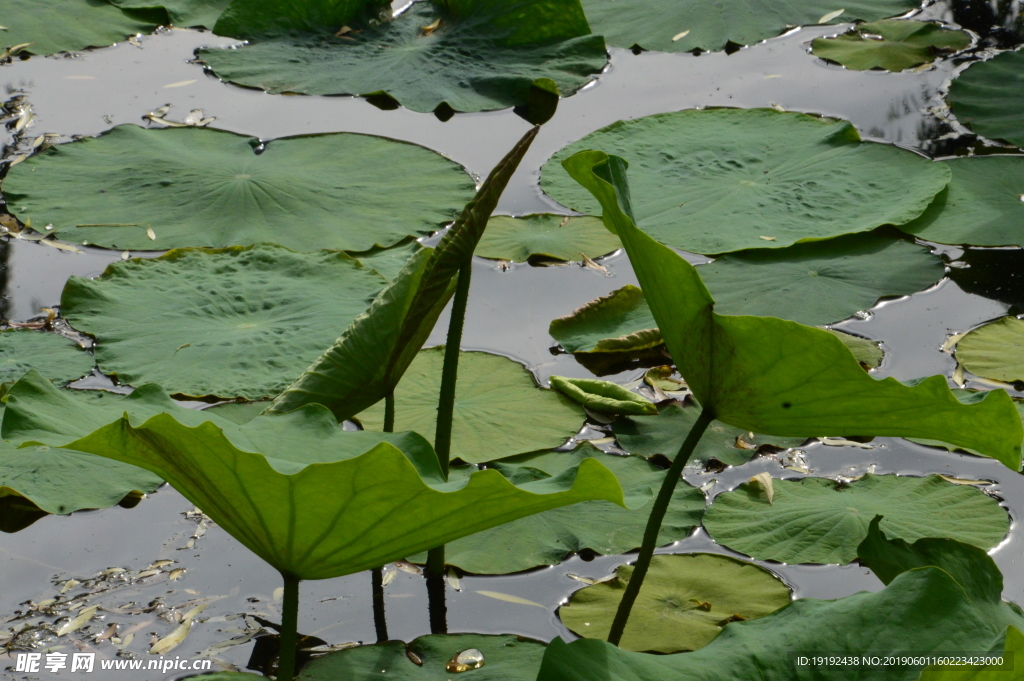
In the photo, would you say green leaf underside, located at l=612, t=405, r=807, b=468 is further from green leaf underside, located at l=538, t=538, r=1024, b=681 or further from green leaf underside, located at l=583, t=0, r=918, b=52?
green leaf underside, located at l=583, t=0, r=918, b=52

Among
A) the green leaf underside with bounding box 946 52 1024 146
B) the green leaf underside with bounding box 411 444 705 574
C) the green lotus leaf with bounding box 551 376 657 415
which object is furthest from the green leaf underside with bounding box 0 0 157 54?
the green leaf underside with bounding box 946 52 1024 146

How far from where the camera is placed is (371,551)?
3.89 feet

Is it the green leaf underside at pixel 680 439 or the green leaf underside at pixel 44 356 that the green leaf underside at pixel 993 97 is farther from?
the green leaf underside at pixel 44 356

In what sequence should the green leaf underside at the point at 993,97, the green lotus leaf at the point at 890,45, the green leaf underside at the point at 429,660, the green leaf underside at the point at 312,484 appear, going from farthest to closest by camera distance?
the green lotus leaf at the point at 890,45 → the green leaf underside at the point at 993,97 → the green leaf underside at the point at 429,660 → the green leaf underside at the point at 312,484

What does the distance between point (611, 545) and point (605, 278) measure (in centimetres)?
93

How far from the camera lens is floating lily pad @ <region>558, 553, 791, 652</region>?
1.55 m

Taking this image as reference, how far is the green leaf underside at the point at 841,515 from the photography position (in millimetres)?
1727

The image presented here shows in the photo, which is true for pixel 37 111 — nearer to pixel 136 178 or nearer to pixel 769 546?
pixel 136 178

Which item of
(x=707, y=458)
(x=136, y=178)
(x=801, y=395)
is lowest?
(x=707, y=458)

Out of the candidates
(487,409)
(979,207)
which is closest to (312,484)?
(487,409)

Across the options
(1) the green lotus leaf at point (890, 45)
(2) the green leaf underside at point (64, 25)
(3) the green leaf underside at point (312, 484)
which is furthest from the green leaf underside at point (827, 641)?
(2) the green leaf underside at point (64, 25)

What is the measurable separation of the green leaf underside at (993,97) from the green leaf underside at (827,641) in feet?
7.45

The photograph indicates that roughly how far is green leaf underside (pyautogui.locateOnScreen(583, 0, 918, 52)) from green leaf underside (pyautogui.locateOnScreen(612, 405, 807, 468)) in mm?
1923

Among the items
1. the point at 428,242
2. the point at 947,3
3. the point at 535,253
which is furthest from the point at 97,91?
the point at 947,3
